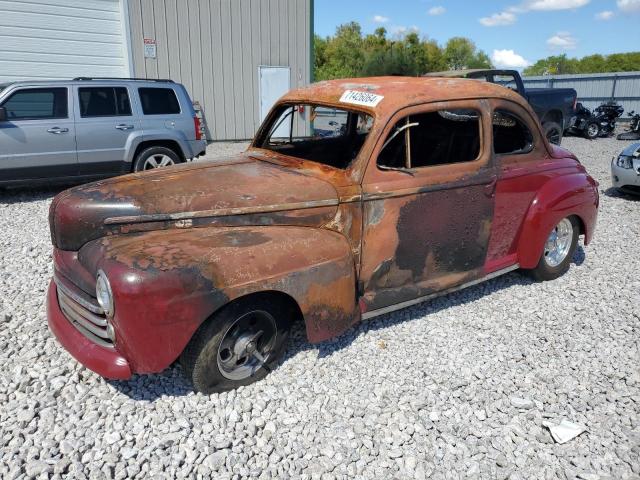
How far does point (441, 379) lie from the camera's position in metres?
3.36

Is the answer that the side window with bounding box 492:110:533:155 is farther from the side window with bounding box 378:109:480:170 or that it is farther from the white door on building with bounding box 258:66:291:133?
the white door on building with bounding box 258:66:291:133

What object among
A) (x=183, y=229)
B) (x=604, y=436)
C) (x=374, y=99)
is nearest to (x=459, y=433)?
(x=604, y=436)

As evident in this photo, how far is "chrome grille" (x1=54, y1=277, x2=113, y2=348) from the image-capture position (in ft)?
9.42

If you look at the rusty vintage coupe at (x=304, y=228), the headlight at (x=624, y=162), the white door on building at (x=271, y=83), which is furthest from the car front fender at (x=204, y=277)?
the white door on building at (x=271, y=83)

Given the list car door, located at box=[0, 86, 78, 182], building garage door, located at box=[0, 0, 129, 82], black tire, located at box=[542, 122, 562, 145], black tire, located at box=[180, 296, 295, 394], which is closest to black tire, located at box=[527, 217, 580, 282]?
black tire, located at box=[180, 296, 295, 394]

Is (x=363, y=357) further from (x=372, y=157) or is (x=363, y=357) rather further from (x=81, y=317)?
(x=81, y=317)

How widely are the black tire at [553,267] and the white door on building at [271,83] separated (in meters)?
10.6

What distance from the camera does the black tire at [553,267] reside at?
15.7ft

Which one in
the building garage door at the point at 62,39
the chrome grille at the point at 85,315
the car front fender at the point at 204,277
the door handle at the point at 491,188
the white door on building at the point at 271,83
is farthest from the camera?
the white door on building at the point at 271,83

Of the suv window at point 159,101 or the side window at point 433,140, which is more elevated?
the suv window at point 159,101

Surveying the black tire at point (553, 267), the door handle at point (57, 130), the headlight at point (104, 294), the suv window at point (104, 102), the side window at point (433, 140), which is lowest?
the black tire at point (553, 267)

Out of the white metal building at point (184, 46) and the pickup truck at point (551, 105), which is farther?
the pickup truck at point (551, 105)

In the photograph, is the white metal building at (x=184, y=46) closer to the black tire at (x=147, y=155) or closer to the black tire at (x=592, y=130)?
the black tire at (x=147, y=155)

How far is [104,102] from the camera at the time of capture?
7.94m
